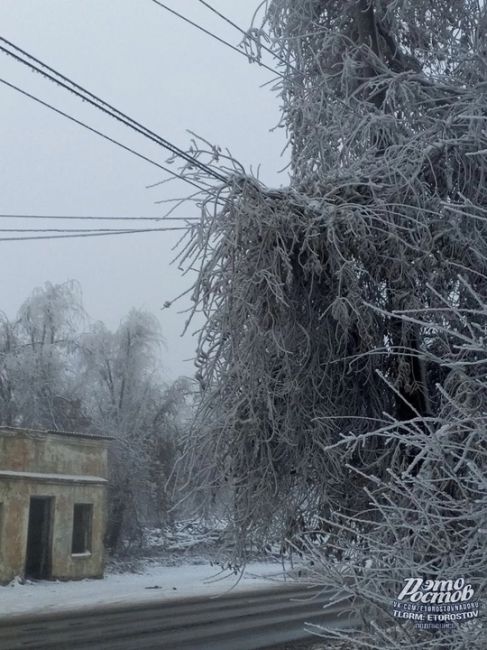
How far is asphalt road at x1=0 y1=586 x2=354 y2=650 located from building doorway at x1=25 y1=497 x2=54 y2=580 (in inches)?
221

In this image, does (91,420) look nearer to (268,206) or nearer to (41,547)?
(41,547)

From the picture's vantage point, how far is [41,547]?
2452cm

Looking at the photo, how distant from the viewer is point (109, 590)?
23219 millimetres

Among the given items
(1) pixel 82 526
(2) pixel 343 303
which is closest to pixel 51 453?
(1) pixel 82 526

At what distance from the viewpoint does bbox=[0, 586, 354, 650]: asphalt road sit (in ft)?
40.3

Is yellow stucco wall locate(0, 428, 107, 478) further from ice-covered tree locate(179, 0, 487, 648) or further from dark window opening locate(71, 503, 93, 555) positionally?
ice-covered tree locate(179, 0, 487, 648)

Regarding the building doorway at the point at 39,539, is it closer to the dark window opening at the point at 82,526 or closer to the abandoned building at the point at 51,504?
the abandoned building at the point at 51,504

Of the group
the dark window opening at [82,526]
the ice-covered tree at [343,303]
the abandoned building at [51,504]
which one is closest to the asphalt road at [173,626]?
the ice-covered tree at [343,303]

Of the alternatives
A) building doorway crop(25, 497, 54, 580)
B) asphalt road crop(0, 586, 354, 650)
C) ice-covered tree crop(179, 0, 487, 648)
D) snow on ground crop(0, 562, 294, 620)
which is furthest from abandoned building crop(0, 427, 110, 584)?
ice-covered tree crop(179, 0, 487, 648)

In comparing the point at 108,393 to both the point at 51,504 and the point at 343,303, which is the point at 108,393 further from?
the point at 343,303

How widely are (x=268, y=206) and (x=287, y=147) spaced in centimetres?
279

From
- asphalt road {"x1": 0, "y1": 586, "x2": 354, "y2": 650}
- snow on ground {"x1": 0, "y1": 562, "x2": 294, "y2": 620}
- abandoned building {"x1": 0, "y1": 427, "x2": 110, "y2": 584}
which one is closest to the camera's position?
asphalt road {"x1": 0, "y1": 586, "x2": 354, "y2": 650}

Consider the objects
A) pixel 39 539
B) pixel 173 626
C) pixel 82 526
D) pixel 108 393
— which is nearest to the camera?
pixel 173 626

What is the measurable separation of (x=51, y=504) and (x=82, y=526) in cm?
172
